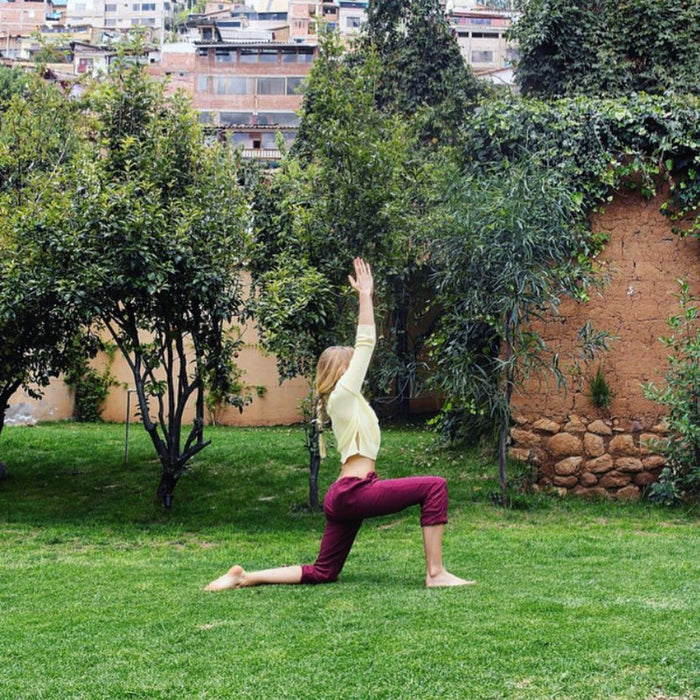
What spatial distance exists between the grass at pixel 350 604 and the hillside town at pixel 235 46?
→ 4.74 meters

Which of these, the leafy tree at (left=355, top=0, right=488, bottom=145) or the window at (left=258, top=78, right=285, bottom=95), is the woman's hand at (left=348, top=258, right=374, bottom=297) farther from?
the window at (left=258, top=78, right=285, bottom=95)

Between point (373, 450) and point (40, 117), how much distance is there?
7839mm

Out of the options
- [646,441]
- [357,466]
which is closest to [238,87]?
[646,441]

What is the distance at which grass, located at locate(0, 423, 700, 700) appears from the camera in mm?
4043

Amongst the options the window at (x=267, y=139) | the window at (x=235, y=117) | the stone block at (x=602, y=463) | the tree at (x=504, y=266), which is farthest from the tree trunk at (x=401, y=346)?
the window at (x=235, y=117)

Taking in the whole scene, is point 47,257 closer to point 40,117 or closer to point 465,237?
point 40,117

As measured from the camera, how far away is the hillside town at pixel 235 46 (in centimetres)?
4734

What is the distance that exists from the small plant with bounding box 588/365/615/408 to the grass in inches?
41.1

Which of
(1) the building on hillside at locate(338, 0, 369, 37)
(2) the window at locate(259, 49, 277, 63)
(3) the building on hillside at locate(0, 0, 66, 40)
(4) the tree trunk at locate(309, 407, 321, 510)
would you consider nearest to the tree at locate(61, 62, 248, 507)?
(4) the tree trunk at locate(309, 407, 321, 510)

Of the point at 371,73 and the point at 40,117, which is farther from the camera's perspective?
the point at 40,117

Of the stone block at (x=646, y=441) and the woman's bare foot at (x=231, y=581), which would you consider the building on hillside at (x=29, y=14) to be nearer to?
the stone block at (x=646, y=441)

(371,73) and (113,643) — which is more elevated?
(371,73)

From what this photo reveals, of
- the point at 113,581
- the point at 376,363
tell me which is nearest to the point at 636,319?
the point at 376,363

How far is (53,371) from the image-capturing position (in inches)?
485
